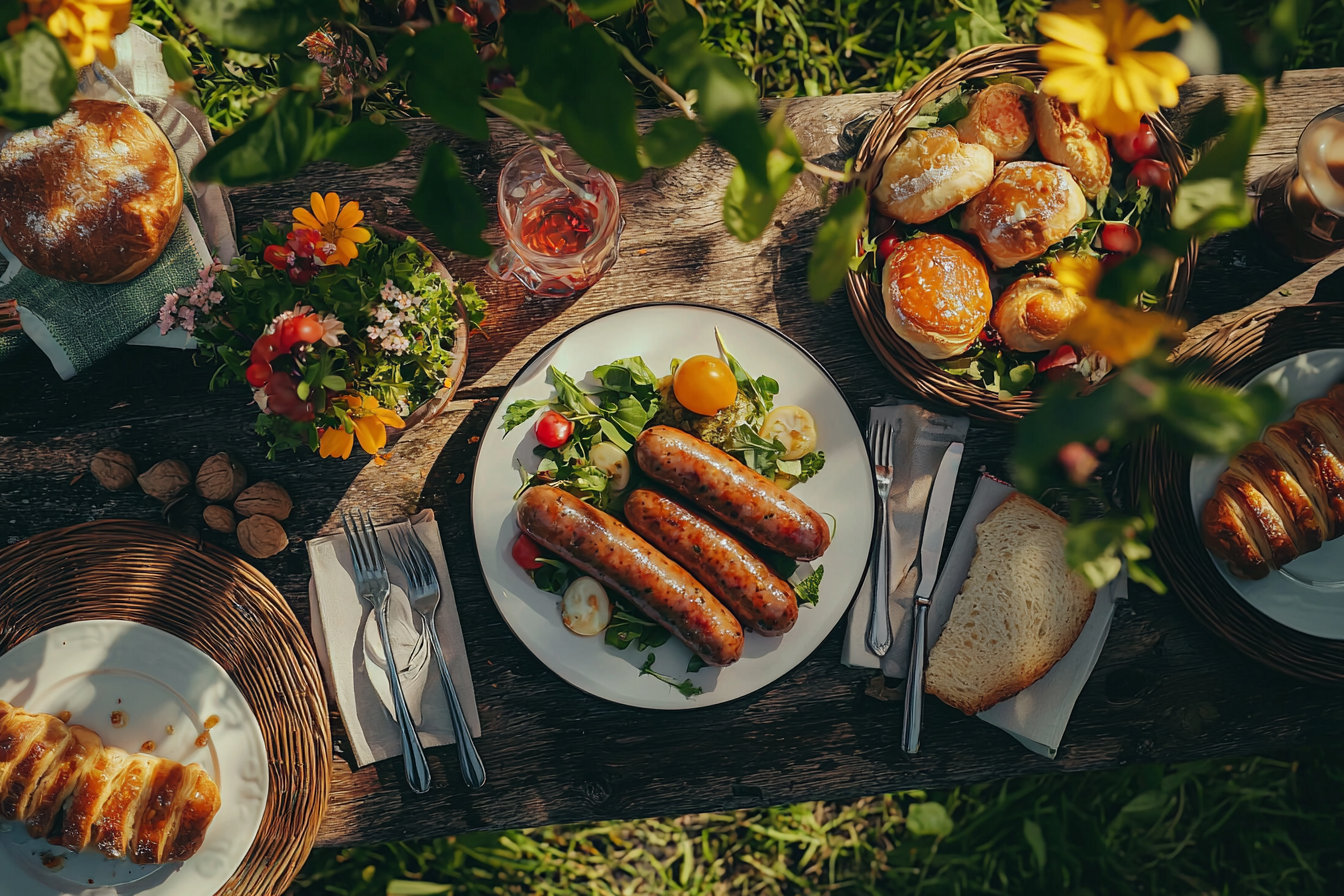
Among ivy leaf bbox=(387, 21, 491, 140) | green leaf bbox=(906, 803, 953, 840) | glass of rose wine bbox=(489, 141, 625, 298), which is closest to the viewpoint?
ivy leaf bbox=(387, 21, 491, 140)

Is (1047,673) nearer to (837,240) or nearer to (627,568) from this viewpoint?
(627,568)

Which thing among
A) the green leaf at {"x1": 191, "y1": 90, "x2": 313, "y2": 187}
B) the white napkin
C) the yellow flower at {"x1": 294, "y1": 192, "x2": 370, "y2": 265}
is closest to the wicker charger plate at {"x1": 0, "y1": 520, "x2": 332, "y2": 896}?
the yellow flower at {"x1": 294, "y1": 192, "x2": 370, "y2": 265}

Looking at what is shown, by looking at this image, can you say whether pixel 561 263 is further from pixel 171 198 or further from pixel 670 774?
pixel 670 774

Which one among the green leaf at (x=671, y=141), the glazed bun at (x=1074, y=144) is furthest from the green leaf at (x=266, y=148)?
the glazed bun at (x=1074, y=144)

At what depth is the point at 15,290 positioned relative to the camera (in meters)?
1.74

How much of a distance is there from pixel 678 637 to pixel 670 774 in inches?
15.1

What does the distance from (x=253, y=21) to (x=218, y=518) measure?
4.58 ft

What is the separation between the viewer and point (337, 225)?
155 cm

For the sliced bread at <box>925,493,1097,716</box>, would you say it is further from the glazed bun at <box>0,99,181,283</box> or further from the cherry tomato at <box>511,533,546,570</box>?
the glazed bun at <box>0,99,181,283</box>

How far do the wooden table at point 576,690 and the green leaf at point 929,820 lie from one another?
64 cm

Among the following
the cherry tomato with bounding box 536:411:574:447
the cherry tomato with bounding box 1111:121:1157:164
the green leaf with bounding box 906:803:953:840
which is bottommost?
the green leaf with bounding box 906:803:953:840

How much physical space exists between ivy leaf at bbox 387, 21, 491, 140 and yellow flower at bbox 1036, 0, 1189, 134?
1.93 feet

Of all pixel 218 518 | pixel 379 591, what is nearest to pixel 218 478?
pixel 218 518

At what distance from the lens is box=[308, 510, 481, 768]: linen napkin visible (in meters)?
1.86
